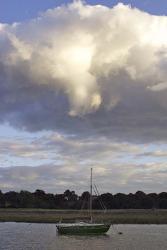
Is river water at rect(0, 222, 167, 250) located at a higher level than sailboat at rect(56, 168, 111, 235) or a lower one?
lower

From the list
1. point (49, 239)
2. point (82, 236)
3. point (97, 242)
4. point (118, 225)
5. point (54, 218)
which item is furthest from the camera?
point (54, 218)

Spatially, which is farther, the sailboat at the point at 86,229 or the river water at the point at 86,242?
the sailboat at the point at 86,229

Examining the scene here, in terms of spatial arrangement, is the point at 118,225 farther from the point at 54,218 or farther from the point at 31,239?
the point at 31,239

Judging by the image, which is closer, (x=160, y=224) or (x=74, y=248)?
(x=74, y=248)

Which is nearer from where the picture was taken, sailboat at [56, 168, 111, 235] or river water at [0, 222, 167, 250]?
river water at [0, 222, 167, 250]

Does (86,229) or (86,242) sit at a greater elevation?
(86,229)

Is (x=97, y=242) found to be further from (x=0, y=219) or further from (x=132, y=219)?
(x=0, y=219)

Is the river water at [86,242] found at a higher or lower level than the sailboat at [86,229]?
lower

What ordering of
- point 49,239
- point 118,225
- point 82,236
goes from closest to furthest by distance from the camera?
point 49,239 → point 82,236 → point 118,225

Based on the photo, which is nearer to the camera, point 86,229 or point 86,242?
point 86,242

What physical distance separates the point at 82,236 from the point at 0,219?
6122 centimetres

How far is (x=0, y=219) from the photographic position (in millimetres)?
156250

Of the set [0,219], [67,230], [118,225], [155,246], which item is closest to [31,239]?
[67,230]

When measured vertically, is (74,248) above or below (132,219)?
below
